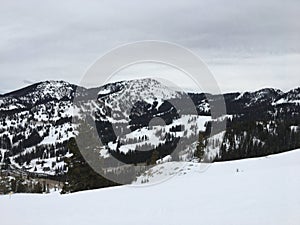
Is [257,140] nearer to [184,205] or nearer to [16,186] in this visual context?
[16,186]

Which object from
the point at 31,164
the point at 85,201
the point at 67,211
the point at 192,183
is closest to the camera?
the point at 67,211

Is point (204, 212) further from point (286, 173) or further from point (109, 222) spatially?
point (286, 173)

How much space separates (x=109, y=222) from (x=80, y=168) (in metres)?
17.0

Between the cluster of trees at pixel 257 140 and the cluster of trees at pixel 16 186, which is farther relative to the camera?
the cluster of trees at pixel 257 140

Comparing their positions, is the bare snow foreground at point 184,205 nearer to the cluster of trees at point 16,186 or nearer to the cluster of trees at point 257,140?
the cluster of trees at point 16,186

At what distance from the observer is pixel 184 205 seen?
28.9 ft

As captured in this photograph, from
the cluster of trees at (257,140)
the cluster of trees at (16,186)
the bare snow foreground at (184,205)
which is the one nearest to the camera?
the bare snow foreground at (184,205)

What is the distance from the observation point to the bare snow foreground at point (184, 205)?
7266 mm

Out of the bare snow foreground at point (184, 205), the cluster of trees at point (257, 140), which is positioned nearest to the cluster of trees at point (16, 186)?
the bare snow foreground at point (184, 205)

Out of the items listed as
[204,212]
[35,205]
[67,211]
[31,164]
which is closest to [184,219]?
[204,212]

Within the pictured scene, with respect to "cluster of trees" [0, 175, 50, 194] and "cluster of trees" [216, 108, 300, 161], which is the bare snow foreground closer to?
"cluster of trees" [0, 175, 50, 194]

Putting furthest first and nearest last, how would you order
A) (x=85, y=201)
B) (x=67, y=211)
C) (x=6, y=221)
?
(x=85, y=201) < (x=67, y=211) < (x=6, y=221)

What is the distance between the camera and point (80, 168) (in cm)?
2442

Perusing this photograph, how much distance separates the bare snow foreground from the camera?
7.27 m
